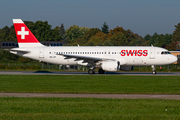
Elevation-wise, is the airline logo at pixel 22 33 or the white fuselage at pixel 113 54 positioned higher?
the airline logo at pixel 22 33

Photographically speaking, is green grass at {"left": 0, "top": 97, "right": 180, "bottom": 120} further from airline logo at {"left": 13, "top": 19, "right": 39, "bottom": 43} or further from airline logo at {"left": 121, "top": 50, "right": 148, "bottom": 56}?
airline logo at {"left": 13, "top": 19, "right": 39, "bottom": 43}

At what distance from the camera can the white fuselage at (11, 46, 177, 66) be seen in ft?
128

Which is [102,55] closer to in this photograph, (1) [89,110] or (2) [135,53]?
(2) [135,53]

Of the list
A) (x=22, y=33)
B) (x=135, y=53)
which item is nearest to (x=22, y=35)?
(x=22, y=33)

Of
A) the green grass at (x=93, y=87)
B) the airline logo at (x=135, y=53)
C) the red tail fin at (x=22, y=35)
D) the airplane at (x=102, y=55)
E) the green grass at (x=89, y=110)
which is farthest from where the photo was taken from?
the red tail fin at (x=22, y=35)

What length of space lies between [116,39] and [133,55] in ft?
223

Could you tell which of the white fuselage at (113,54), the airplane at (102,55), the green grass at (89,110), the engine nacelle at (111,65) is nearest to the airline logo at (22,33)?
the airplane at (102,55)

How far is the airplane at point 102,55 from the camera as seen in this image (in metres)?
38.8

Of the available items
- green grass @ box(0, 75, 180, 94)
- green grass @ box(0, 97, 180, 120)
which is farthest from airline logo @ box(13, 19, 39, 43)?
green grass @ box(0, 97, 180, 120)

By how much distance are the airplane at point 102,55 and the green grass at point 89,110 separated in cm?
2319

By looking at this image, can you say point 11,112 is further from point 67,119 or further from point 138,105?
point 138,105

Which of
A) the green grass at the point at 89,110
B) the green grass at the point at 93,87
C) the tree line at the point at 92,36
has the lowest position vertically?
the green grass at the point at 89,110

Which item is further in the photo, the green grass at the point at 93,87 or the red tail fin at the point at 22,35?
the red tail fin at the point at 22,35

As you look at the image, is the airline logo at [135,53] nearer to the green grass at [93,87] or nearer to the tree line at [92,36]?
the green grass at [93,87]
